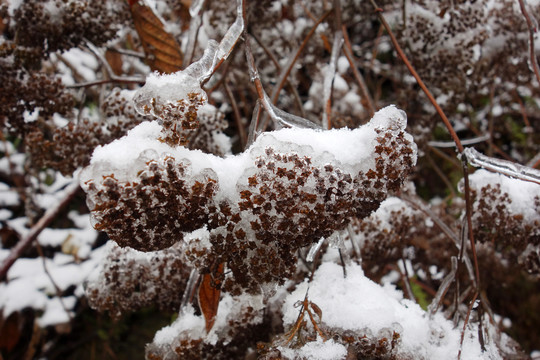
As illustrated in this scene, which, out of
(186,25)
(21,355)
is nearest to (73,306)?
(21,355)

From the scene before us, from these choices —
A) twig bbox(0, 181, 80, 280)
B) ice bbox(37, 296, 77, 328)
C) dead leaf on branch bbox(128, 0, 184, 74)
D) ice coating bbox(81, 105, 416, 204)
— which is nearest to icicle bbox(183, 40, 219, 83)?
ice coating bbox(81, 105, 416, 204)

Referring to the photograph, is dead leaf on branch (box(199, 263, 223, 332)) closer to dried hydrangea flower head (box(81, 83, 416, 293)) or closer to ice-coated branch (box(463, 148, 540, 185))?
dried hydrangea flower head (box(81, 83, 416, 293))

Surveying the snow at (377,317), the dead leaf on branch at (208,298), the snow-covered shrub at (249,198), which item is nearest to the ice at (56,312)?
the snow-covered shrub at (249,198)

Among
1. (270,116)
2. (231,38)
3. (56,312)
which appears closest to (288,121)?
(270,116)

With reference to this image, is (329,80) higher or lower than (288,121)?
higher

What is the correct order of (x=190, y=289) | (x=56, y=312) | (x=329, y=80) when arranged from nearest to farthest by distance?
1. (x=190, y=289)
2. (x=329, y=80)
3. (x=56, y=312)

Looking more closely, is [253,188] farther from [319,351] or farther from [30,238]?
[30,238]

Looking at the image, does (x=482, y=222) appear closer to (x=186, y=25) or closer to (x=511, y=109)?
(x=186, y=25)

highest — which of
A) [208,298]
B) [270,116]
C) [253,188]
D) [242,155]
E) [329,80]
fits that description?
[329,80]

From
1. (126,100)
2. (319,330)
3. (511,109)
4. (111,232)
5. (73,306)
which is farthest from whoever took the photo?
(511,109)
